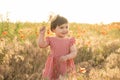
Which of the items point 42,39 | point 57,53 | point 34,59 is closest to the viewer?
point 42,39

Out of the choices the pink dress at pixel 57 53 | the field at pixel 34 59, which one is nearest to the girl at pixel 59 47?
the pink dress at pixel 57 53

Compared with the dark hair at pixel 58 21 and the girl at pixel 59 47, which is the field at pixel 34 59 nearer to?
the girl at pixel 59 47

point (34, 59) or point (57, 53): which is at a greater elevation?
point (57, 53)

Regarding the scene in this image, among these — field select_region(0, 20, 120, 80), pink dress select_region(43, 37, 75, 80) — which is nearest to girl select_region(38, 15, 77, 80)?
pink dress select_region(43, 37, 75, 80)

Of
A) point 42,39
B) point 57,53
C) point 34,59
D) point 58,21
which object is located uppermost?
point 58,21

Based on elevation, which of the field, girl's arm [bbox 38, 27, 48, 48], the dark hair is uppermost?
the dark hair

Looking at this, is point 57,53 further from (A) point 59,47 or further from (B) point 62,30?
(B) point 62,30

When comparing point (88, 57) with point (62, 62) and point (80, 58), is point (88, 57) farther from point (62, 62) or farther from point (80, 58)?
point (62, 62)

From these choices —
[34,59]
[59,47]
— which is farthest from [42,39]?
[34,59]

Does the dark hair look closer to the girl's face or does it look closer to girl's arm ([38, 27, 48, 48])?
the girl's face

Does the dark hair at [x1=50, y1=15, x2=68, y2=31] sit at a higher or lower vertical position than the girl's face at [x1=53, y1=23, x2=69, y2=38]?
higher

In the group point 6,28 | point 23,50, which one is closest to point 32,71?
point 23,50

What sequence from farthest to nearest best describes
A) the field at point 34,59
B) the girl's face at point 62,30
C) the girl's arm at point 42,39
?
the field at point 34,59 → the girl's face at point 62,30 → the girl's arm at point 42,39

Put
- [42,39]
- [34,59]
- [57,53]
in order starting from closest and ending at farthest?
[42,39] < [57,53] < [34,59]
